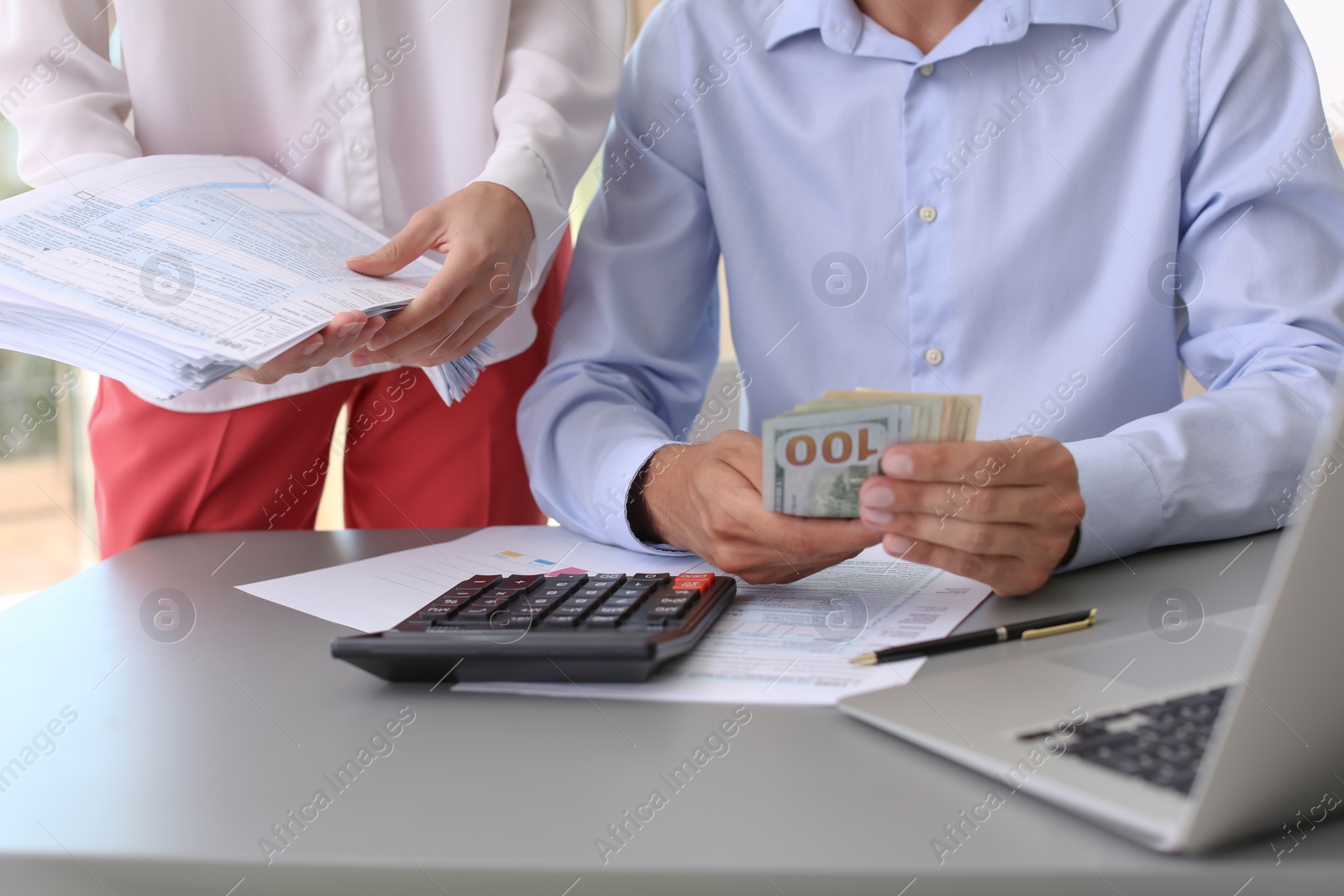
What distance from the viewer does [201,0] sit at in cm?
119

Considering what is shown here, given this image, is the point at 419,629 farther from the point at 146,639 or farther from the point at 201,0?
the point at 201,0

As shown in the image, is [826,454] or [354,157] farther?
[354,157]

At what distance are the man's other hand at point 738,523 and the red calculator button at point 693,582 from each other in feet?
0.17

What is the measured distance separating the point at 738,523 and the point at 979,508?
180mm

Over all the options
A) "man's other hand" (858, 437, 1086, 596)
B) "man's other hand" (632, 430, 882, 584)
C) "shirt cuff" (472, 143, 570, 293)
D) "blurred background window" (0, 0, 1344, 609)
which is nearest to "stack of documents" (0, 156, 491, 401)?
"shirt cuff" (472, 143, 570, 293)

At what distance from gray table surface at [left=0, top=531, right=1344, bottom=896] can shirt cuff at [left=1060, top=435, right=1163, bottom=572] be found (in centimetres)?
16

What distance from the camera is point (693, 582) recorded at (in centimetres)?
76

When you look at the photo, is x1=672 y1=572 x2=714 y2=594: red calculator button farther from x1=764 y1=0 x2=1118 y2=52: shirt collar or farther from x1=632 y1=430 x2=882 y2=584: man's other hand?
x1=764 y1=0 x2=1118 y2=52: shirt collar

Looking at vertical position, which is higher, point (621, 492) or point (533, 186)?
point (533, 186)

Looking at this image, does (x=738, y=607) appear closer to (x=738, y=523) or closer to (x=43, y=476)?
(x=738, y=523)

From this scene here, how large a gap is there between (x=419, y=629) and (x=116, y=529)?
78 cm

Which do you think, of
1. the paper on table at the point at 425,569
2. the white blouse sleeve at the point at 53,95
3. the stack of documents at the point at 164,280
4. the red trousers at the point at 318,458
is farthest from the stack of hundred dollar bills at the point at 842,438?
the white blouse sleeve at the point at 53,95

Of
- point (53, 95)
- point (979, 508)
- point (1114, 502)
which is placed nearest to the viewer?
point (979, 508)

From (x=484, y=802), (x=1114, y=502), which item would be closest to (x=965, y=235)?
(x=1114, y=502)
